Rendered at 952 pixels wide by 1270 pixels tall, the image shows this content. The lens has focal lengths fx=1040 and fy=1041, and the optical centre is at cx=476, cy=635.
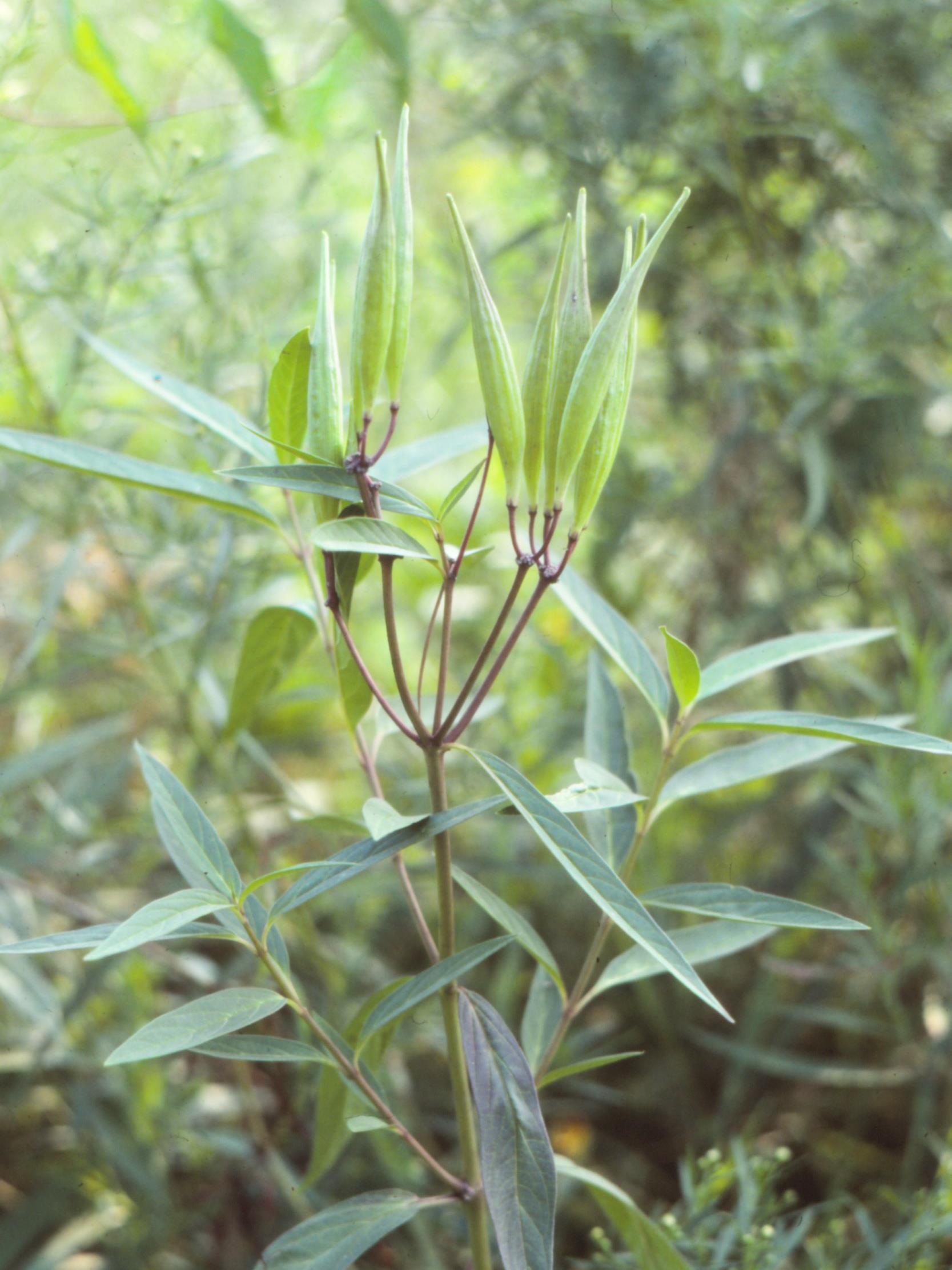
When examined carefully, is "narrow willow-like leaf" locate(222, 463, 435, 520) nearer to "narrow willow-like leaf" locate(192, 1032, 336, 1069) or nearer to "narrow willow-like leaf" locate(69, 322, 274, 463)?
"narrow willow-like leaf" locate(69, 322, 274, 463)

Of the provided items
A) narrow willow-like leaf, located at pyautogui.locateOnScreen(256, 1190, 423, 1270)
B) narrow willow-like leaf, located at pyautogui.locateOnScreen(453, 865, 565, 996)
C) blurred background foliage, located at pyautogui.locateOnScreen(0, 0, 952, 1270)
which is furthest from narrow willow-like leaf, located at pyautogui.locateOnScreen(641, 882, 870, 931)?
blurred background foliage, located at pyautogui.locateOnScreen(0, 0, 952, 1270)

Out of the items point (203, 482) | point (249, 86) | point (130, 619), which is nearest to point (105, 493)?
point (130, 619)

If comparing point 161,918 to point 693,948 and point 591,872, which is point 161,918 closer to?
point 591,872

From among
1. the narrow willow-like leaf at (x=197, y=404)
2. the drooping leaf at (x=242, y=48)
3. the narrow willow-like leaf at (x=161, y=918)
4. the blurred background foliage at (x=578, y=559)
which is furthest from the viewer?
the blurred background foliage at (x=578, y=559)

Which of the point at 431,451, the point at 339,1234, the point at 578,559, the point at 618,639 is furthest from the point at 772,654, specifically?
the point at 578,559

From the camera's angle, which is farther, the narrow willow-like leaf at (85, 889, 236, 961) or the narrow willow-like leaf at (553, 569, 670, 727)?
the narrow willow-like leaf at (553, 569, 670, 727)

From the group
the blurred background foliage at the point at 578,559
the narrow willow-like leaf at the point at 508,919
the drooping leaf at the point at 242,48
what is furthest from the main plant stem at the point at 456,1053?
the drooping leaf at the point at 242,48

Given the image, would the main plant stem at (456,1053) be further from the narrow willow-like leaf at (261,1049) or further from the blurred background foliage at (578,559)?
the blurred background foliage at (578,559)

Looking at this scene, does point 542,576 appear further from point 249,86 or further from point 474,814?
point 249,86
